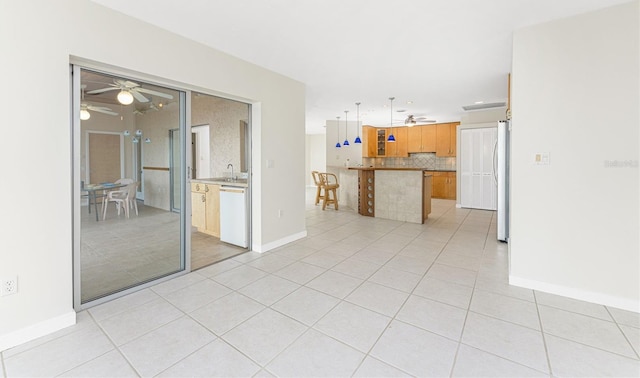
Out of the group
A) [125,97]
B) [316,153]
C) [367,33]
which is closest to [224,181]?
[125,97]

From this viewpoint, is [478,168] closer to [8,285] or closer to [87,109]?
[87,109]

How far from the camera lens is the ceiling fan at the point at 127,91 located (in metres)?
2.59

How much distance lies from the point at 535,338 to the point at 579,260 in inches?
43.6

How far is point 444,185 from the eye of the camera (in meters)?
9.28

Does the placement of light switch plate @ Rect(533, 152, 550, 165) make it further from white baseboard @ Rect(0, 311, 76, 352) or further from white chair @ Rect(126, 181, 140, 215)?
white baseboard @ Rect(0, 311, 76, 352)

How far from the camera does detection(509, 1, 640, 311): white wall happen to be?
7.77 ft

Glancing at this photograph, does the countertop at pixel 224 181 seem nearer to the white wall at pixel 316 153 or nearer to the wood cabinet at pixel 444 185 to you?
the wood cabinet at pixel 444 185

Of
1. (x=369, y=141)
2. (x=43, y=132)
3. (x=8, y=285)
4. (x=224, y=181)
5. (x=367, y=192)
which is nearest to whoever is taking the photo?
(x=8, y=285)

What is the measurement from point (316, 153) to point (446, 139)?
5.93 m

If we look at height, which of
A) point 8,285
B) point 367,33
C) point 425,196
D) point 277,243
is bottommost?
point 277,243

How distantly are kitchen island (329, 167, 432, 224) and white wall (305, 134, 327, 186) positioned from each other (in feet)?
19.8

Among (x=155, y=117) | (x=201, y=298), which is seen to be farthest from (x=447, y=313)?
(x=155, y=117)

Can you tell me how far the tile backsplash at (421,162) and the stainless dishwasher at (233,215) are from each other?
6485mm

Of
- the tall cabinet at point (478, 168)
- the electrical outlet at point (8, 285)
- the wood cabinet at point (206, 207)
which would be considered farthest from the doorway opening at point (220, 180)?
the tall cabinet at point (478, 168)
